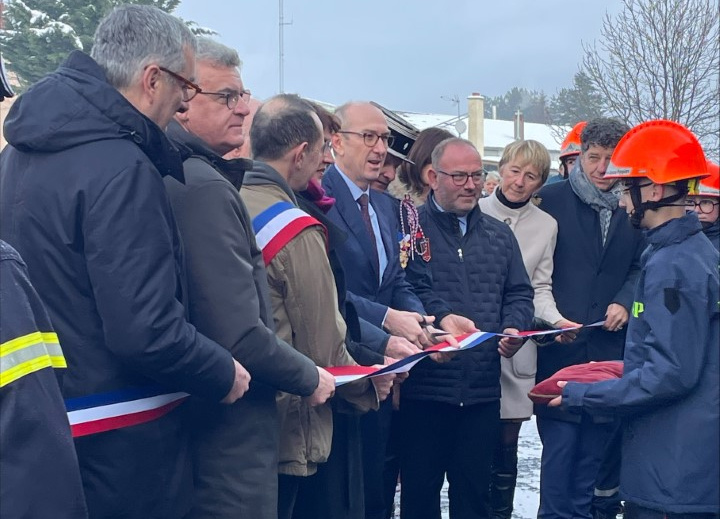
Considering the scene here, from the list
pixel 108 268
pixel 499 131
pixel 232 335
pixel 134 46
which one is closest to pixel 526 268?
pixel 232 335

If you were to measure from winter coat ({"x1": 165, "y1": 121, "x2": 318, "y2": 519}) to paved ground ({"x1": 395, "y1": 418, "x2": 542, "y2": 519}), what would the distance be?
322 centimetres

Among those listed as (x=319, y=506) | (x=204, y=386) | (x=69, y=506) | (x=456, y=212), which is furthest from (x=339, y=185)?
(x=69, y=506)

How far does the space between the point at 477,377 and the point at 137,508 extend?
2.69 meters

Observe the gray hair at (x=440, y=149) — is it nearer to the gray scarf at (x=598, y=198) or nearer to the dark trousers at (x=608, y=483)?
the gray scarf at (x=598, y=198)

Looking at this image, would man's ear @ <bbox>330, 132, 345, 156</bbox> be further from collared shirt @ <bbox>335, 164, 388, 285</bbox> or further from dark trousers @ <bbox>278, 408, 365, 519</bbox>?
dark trousers @ <bbox>278, 408, 365, 519</bbox>

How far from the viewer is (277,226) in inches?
150

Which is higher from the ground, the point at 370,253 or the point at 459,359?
the point at 370,253

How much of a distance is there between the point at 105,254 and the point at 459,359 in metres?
2.85

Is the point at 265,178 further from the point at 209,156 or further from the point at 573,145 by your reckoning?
the point at 573,145

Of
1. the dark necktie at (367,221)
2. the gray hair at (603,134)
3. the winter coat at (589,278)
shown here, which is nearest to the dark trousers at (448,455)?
the winter coat at (589,278)

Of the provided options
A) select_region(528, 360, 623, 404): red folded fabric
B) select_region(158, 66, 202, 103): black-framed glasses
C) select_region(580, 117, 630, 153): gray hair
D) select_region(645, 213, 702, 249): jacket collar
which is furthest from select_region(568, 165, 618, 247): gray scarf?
select_region(158, 66, 202, 103): black-framed glasses

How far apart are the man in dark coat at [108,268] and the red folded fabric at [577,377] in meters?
1.54

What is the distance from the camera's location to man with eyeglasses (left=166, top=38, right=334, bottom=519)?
331 centimetres

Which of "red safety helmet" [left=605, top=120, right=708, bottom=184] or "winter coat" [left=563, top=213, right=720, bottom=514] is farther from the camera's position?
"red safety helmet" [left=605, top=120, right=708, bottom=184]
